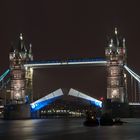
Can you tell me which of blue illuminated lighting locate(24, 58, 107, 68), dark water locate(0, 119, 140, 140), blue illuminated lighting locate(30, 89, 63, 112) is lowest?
dark water locate(0, 119, 140, 140)

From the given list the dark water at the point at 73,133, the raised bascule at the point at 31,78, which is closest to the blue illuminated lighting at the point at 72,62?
the raised bascule at the point at 31,78

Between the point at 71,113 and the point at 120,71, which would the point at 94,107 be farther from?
the point at 71,113

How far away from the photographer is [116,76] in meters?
134

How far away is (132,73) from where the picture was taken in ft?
440

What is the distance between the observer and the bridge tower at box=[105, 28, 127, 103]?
438 feet

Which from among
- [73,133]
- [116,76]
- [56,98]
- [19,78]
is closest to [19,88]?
[19,78]

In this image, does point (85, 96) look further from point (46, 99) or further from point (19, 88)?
point (19, 88)

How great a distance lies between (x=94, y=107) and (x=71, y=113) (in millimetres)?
34143

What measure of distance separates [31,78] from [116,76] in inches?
684

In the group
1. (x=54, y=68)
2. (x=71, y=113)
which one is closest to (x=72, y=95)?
(x=54, y=68)

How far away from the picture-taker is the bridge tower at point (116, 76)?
134 metres

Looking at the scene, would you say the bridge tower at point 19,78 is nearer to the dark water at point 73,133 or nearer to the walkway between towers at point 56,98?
the walkway between towers at point 56,98

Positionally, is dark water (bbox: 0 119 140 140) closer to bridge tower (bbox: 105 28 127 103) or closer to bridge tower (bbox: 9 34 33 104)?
bridge tower (bbox: 105 28 127 103)

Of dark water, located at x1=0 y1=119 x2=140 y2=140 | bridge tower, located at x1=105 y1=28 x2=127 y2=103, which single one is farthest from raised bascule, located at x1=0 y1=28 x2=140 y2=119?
dark water, located at x1=0 y1=119 x2=140 y2=140
